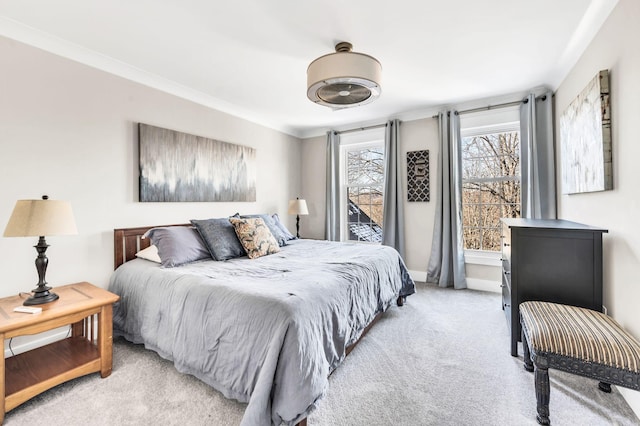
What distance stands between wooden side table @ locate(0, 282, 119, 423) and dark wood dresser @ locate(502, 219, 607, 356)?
9.71ft

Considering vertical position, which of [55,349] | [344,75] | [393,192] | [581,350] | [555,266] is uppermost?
[344,75]

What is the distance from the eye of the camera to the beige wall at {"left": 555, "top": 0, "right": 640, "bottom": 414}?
5.22 feet

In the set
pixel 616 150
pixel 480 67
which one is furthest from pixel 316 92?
pixel 616 150

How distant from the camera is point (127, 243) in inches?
109

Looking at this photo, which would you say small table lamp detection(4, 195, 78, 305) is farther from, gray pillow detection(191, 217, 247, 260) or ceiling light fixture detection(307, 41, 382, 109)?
ceiling light fixture detection(307, 41, 382, 109)

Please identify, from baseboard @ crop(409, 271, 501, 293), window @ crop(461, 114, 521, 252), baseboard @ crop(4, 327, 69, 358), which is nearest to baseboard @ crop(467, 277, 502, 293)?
baseboard @ crop(409, 271, 501, 293)

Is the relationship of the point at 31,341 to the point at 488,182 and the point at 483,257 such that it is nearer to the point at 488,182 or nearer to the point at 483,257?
the point at 483,257

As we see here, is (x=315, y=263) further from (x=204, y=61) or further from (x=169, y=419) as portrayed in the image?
(x=204, y=61)

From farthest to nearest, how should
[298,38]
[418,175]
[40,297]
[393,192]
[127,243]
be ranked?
[393,192], [418,175], [127,243], [298,38], [40,297]

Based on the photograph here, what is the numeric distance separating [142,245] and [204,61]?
6.22 feet

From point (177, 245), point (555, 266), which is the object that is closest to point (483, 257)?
point (555, 266)

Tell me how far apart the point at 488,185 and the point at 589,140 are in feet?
5.95

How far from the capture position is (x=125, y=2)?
189 cm

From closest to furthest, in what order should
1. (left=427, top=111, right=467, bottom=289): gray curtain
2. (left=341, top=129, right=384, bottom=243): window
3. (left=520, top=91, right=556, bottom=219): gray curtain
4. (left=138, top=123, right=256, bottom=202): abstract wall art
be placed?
1. (left=138, top=123, right=256, bottom=202): abstract wall art
2. (left=520, top=91, right=556, bottom=219): gray curtain
3. (left=427, top=111, right=467, bottom=289): gray curtain
4. (left=341, top=129, right=384, bottom=243): window
